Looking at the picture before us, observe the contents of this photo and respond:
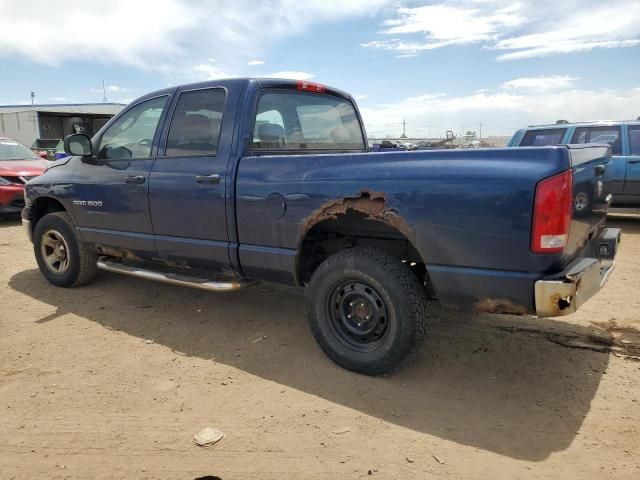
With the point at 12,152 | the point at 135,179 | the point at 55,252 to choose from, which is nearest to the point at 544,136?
the point at 135,179

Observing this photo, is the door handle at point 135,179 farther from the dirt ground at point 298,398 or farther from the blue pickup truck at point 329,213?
the dirt ground at point 298,398

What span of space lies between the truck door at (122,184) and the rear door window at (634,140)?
8520 millimetres

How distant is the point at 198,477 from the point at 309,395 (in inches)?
35.8

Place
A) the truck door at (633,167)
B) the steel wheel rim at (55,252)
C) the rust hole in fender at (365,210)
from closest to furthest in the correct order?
1. the rust hole in fender at (365,210)
2. the steel wheel rim at (55,252)
3. the truck door at (633,167)

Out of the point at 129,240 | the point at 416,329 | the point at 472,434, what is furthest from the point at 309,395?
the point at 129,240

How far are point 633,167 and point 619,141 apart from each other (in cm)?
58

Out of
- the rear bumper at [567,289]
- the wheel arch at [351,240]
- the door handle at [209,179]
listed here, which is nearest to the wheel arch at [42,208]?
the door handle at [209,179]

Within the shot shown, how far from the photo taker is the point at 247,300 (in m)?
4.79

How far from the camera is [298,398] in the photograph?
2.99 metres

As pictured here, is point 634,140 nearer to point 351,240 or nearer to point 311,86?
point 311,86

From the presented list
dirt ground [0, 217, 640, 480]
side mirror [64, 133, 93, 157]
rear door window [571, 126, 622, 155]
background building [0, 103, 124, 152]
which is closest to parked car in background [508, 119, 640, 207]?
rear door window [571, 126, 622, 155]

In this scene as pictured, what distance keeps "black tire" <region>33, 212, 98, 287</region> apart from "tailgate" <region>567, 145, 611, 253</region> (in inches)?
176

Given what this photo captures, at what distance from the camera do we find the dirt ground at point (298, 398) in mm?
2393

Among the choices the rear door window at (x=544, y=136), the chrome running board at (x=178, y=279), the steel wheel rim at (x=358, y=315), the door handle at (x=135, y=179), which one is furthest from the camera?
the rear door window at (x=544, y=136)
